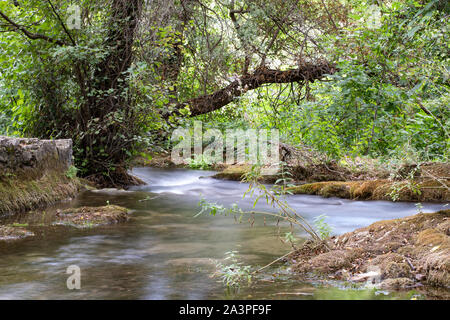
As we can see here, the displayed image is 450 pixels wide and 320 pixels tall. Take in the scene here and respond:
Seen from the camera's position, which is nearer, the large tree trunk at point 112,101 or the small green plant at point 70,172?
the small green plant at point 70,172

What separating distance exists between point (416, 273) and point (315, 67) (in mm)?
9368

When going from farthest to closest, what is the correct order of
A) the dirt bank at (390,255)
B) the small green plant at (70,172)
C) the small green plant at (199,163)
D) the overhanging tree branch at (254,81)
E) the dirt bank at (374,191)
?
the small green plant at (199,163), the overhanging tree branch at (254,81), the small green plant at (70,172), the dirt bank at (374,191), the dirt bank at (390,255)

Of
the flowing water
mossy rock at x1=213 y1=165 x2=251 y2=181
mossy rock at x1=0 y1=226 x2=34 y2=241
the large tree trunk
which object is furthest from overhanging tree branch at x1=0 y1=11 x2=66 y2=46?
mossy rock at x1=213 y1=165 x2=251 y2=181

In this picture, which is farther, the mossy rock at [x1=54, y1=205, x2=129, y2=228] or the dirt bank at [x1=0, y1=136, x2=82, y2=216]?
the dirt bank at [x1=0, y1=136, x2=82, y2=216]

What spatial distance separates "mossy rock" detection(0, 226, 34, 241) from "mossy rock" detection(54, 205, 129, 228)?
0.73 meters

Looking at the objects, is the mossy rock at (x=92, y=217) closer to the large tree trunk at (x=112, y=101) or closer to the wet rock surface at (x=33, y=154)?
the wet rock surface at (x=33, y=154)

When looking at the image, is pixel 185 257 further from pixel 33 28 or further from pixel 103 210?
pixel 33 28

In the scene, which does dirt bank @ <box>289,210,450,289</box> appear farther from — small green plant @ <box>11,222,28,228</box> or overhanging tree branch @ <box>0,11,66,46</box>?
overhanging tree branch @ <box>0,11,66,46</box>

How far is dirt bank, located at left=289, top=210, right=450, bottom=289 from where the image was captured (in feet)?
12.5

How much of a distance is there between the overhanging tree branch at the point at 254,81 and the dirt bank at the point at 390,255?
8.09m

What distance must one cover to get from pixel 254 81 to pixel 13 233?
861 centimetres

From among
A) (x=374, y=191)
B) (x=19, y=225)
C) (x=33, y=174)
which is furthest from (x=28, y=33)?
(x=374, y=191)

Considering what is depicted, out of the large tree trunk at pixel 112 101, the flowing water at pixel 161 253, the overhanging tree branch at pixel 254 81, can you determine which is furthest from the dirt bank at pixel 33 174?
the overhanging tree branch at pixel 254 81

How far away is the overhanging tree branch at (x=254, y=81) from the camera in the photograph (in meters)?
12.6
